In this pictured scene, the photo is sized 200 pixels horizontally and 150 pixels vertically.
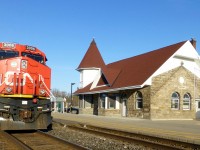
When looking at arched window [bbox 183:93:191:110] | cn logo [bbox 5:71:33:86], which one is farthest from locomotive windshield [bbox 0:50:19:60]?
arched window [bbox 183:93:191:110]

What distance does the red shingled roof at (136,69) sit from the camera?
105 ft

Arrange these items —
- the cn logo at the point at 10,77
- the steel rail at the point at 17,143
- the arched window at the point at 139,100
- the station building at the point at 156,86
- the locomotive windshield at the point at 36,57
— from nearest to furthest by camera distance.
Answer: the steel rail at the point at 17,143 → the cn logo at the point at 10,77 → the locomotive windshield at the point at 36,57 → the station building at the point at 156,86 → the arched window at the point at 139,100

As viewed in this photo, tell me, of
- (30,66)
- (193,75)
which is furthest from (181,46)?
(30,66)

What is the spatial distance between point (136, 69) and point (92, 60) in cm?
1342

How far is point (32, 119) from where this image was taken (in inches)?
544

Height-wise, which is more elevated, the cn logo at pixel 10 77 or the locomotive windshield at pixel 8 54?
the locomotive windshield at pixel 8 54

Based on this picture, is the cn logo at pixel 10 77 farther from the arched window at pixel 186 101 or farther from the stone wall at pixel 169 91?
the arched window at pixel 186 101

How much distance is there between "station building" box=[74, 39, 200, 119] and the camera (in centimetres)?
3094

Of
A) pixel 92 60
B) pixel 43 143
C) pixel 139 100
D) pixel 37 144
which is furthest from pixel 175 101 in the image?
pixel 37 144

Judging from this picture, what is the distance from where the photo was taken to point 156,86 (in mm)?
31031

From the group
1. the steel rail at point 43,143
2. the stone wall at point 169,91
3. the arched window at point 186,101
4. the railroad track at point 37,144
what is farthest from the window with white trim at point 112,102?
the railroad track at point 37,144

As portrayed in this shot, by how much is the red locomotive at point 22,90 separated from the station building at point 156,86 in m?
17.1

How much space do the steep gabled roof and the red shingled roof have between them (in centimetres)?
627

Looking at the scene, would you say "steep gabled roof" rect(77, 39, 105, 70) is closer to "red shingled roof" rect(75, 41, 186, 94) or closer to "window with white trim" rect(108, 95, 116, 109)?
"red shingled roof" rect(75, 41, 186, 94)
